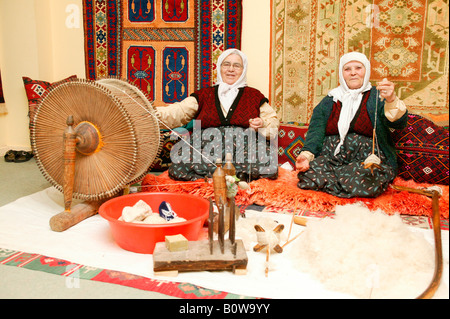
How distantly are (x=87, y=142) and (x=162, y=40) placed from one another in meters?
1.85

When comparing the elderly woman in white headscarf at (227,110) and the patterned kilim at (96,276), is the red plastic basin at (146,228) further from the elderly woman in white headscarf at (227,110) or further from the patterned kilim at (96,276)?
the elderly woman in white headscarf at (227,110)

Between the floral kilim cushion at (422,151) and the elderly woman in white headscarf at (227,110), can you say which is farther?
the elderly woman in white headscarf at (227,110)

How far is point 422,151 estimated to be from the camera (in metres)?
2.87

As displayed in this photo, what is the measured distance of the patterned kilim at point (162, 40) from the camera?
3.73 meters

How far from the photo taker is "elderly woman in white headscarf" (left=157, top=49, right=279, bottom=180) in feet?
10.1

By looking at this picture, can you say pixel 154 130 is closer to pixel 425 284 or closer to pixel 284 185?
pixel 284 185

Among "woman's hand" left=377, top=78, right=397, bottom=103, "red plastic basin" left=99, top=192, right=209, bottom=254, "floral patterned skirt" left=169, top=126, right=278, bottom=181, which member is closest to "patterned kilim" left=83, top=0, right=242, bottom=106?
"floral patterned skirt" left=169, top=126, right=278, bottom=181

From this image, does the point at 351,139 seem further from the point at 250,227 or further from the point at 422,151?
the point at 250,227

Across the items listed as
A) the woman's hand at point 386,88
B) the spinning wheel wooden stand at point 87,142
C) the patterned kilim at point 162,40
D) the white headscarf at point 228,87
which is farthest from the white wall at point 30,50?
the woman's hand at point 386,88

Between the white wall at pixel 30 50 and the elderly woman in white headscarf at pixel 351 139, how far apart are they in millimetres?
2568

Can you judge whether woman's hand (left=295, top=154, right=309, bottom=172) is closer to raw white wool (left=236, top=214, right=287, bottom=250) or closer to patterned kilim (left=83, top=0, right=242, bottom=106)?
raw white wool (left=236, top=214, right=287, bottom=250)

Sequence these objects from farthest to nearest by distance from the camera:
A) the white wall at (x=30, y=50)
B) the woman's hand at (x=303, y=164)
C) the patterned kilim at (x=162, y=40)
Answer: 1. the white wall at (x=30, y=50)
2. the patterned kilim at (x=162, y=40)
3. the woman's hand at (x=303, y=164)

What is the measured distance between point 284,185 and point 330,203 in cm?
37

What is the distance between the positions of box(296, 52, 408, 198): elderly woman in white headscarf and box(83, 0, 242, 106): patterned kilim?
1170 mm
